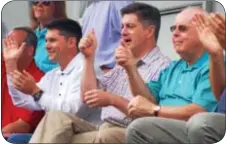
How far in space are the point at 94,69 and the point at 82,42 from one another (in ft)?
0.31

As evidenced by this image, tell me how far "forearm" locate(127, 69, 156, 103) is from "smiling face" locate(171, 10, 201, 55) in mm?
147

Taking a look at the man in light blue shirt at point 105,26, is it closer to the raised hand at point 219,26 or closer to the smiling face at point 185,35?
the smiling face at point 185,35

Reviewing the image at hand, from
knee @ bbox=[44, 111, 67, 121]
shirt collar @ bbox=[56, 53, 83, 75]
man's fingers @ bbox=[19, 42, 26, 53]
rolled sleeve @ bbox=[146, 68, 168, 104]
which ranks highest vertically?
man's fingers @ bbox=[19, 42, 26, 53]

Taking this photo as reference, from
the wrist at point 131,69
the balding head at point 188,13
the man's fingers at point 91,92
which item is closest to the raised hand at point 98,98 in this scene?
the man's fingers at point 91,92

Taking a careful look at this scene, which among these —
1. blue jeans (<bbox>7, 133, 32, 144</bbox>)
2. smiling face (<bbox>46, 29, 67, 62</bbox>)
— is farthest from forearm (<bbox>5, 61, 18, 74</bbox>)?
blue jeans (<bbox>7, 133, 32, 144</bbox>)

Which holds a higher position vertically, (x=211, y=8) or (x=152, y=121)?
(x=211, y=8)

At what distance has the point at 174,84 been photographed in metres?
2.26

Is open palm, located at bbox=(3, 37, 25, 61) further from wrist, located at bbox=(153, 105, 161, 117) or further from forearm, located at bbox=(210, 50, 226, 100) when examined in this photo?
forearm, located at bbox=(210, 50, 226, 100)

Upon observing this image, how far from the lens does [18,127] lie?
247 cm

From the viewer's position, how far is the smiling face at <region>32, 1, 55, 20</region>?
2488 millimetres

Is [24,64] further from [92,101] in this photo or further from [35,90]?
[92,101]

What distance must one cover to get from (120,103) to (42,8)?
448 millimetres

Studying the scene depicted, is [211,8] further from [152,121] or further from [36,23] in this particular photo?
[36,23]

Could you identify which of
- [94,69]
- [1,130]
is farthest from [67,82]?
[1,130]
